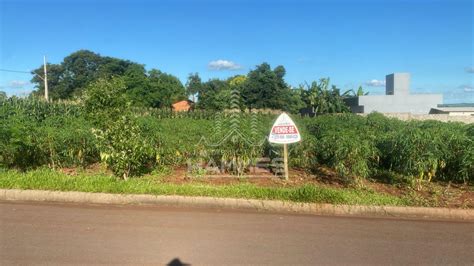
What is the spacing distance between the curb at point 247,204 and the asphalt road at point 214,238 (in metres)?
0.30

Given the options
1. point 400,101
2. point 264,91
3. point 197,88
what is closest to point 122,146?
point 264,91

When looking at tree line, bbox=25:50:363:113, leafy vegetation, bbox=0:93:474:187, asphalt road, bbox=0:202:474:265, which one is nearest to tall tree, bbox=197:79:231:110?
tree line, bbox=25:50:363:113

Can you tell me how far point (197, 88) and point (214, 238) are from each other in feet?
252

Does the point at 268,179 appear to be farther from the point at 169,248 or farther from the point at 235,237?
the point at 169,248

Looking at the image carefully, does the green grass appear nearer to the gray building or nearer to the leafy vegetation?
the leafy vegetation

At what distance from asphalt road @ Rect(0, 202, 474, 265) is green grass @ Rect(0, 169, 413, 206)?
1.88 ft

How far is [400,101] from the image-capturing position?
4909cm

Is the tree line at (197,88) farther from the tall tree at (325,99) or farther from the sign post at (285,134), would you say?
the sign post at (285,134)

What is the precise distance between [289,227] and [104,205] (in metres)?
3.06

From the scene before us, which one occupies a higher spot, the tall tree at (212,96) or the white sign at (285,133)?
the tall tree at (212,96)

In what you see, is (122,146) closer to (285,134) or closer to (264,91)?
(285,134)

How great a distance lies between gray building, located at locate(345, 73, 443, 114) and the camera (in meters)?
48.4

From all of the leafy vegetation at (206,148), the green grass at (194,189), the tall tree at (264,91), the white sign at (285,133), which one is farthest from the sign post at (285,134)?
the tall tree at (264,91)

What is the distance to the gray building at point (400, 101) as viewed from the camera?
4838 centimetres
